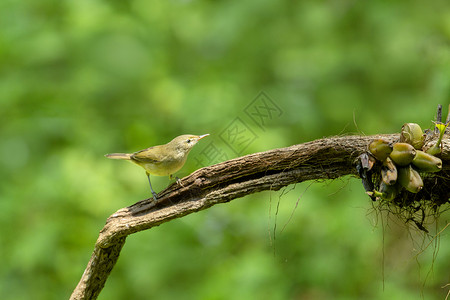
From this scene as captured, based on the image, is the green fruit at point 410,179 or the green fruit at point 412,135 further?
the green fruit at point 412,135

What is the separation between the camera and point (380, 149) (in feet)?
7.08

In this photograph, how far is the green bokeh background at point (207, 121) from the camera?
5.02 metres

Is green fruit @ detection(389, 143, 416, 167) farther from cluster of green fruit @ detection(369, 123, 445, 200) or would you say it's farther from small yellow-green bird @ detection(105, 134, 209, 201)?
small yellow-green bird @ detection(105, 134, 209, 201)

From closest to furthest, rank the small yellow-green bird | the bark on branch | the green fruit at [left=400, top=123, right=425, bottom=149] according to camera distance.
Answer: the green fruit at [left=400, top=123, right=425, bottom=149] → the bark on branch → the small yellow-green bird

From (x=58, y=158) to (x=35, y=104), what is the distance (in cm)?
116

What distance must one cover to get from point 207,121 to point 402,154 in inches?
149

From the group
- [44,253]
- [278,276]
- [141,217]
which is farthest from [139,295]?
[141,217]

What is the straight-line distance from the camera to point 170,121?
6574 mm

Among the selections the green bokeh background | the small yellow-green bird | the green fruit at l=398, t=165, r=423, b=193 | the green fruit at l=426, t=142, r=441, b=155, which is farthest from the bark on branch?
the green bokeh background

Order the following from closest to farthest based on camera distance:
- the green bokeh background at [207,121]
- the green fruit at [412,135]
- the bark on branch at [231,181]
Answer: the green fruit at [412,135], the bark on branch at [231,181], the green bokeh background at [207,121]

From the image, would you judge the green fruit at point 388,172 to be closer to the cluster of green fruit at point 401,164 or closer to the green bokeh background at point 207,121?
the cluster of green fruit at point 401,164

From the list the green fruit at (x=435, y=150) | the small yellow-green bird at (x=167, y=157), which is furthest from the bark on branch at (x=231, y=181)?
the small yellow-green bird at (x=167, y=157)

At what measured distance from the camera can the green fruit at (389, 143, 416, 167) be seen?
2117 mm

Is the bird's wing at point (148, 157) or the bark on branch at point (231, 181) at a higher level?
the bird's wing at point (148, 157)
